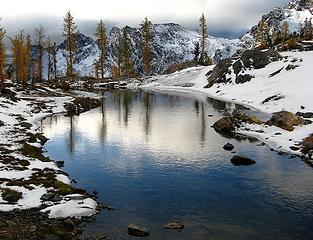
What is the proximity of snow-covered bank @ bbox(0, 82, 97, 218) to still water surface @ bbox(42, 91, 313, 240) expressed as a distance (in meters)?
1.36

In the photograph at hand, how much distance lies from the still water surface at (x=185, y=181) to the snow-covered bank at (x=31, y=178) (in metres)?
1.36

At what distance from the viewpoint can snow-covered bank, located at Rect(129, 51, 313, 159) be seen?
143 ft

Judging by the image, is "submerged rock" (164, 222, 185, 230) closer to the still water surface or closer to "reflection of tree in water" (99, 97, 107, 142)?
the still water surface

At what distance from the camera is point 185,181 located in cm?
2908

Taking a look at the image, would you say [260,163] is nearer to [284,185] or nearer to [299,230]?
[284,185]

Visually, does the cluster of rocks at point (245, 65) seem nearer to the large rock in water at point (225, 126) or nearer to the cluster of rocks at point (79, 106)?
the cluster of rocks at point (79, 106)

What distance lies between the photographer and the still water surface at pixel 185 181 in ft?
70.9

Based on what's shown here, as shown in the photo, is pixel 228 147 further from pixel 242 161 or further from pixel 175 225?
pixel 175 225

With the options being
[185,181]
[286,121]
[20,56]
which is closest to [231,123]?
[286,121]

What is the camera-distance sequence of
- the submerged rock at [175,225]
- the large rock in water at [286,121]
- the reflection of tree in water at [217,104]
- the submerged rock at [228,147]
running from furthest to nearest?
1. the reflection of tree in water at [217,104]
2. the large rock in water at [286,121]
3. the submerged rock at [228,147]
4. the submerged rock at [175,225]

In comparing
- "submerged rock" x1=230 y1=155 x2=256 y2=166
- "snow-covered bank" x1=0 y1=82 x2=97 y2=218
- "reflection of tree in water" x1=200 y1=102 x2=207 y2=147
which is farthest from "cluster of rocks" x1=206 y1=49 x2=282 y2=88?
"submerged rock" x1=230 y1=155 x2=256 y2=166

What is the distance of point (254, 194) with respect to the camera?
86.4ft

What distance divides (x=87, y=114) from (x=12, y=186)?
3962 centimetres

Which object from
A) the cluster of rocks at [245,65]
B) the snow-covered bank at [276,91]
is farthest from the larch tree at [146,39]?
the cluster of rocks at [245,65]
